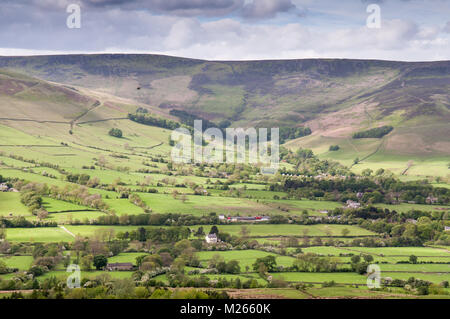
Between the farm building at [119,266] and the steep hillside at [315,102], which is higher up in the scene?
the steep hillside at [315,102]

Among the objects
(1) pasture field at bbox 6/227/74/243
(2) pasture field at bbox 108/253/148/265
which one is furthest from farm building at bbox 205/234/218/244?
(1) pasture field at bbox 6/227/74/243

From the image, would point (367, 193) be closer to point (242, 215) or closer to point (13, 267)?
point (242, 215)

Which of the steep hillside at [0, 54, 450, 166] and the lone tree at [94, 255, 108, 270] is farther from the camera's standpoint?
the steep hillside at [0, 54, 450, 166]

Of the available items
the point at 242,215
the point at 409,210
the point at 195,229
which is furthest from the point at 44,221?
the point at 409,210

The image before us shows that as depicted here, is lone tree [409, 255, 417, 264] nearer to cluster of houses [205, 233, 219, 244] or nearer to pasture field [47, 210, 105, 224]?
cluster of houses [205, 233, 219, 244]

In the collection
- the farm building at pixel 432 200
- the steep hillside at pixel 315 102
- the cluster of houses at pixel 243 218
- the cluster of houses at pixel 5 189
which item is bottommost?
the cluster of houses at pixel 243 218

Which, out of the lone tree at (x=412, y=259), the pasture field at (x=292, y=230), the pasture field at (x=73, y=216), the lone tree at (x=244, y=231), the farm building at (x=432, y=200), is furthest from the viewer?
the farm building at (x=432, y=200)

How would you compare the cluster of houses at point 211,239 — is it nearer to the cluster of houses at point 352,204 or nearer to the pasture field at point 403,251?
the pasture field at point 403,251

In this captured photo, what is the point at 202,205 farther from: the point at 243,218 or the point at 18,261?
the point at 18,261

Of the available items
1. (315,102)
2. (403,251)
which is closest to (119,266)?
(403,251)

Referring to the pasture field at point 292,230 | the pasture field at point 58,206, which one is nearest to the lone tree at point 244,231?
the pasture field at point 292,230
